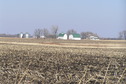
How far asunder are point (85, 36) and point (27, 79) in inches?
5666

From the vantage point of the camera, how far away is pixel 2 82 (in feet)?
21.9

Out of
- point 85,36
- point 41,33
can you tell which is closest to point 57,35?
point 41,33

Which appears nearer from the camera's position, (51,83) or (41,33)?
(51,83)

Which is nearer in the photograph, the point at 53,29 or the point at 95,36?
the point at 53,29

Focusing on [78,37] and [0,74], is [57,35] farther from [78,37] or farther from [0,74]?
[0,74]

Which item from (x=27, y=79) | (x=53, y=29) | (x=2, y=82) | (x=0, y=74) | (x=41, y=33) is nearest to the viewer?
(x=27, y=79)

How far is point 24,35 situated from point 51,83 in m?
143

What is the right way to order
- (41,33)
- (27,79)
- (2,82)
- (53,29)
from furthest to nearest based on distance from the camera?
1. (41,33)
2. (53,29)
3. (2,82)
4. (27,79)

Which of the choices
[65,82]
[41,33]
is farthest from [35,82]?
[41,33]

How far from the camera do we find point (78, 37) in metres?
133

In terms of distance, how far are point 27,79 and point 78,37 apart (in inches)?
4991

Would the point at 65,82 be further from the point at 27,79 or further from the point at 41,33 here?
the point at 41,33

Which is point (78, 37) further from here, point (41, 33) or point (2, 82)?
point (2, 82)

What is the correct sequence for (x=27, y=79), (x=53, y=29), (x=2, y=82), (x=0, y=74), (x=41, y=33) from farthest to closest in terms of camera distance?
(x=41, y=33) < (x=53, y=29) < (x=0, y=74) < (x=2, y=82) < (x=27, y=79)
